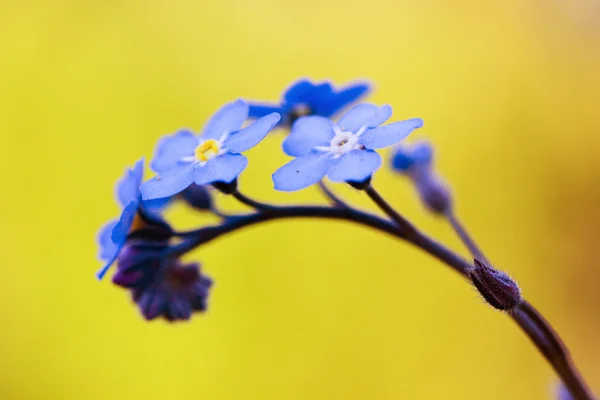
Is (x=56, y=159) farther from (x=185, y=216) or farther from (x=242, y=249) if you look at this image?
(x=242, y=249)

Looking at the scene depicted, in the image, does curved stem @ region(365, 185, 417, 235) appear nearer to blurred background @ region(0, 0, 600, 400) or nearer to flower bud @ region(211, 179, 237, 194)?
flower bud @ region(211, 179, 237, 194)

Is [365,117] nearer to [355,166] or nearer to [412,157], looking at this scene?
[355,166]

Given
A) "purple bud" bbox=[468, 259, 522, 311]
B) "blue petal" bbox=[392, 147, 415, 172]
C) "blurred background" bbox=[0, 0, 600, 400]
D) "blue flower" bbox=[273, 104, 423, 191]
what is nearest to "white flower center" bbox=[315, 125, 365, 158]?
"blue flower" bbox=[273, 104, 423, 191]

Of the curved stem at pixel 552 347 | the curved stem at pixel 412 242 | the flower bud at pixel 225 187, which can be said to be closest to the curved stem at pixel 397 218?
the curved stem at pixel 412 242

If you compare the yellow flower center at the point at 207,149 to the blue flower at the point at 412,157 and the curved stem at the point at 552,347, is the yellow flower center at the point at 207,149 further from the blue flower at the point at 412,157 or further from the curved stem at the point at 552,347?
the blue flower at the point at 412,157

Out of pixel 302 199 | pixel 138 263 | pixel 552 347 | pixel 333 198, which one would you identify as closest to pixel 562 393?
pixel 552 347

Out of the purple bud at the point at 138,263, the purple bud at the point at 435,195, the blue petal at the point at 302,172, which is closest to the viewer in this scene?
the blue petal at the point at 302,172
